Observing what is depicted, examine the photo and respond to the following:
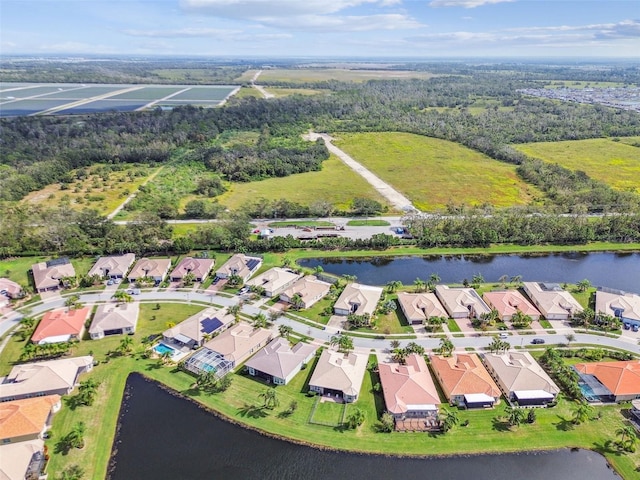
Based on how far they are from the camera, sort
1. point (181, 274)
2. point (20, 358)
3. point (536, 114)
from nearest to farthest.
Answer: point (20, 358), point (181, 274), point (536, 114)

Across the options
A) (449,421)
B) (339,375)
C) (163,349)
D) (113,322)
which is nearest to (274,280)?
(163,349)

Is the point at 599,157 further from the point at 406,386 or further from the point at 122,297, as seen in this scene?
the point at 122,297

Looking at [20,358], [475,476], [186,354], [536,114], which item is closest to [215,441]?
[186,354]

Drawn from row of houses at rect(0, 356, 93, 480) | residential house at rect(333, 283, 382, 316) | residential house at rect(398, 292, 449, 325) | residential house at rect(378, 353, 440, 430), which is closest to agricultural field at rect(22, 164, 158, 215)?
row of houses at rect(0, 356, 93, 480)

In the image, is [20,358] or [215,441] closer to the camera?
[215,441]

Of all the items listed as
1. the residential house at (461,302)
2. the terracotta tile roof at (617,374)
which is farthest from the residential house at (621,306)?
the residential house at (461,302)

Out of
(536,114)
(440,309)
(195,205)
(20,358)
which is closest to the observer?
(20,358)

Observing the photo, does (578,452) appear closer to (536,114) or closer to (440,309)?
(440,309)
